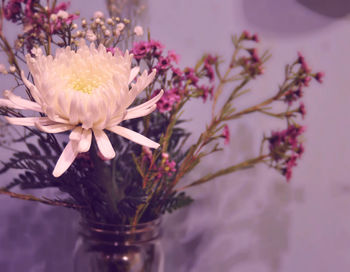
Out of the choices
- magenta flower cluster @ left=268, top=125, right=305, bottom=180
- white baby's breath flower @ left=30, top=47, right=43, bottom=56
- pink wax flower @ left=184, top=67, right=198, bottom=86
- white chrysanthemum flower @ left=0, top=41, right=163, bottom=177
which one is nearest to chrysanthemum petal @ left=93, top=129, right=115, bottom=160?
white chrysanthemum flower @ left=0, top=41, right=163, bottom=177

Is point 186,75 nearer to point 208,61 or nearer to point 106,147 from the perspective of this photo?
point 208,61

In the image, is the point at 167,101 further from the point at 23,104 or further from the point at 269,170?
the point at 269,170

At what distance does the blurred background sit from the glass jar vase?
0.76 ft

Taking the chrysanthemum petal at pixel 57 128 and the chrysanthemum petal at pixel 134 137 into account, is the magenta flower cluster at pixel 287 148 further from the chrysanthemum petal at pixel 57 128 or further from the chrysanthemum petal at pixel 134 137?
the chrysanthemum petal at pixel 57 128

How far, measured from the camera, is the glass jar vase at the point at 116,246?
64 centimetres

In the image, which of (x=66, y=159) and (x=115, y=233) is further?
(x=115, y=233)

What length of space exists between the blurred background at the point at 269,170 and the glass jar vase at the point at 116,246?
0.76 feet

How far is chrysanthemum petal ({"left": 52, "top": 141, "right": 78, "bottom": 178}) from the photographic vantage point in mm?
474

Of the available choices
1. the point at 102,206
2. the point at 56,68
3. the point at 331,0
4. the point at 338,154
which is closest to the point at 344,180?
the point at 338,154

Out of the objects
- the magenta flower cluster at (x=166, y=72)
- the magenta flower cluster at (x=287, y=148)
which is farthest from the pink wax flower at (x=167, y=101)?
the magenta flower cluster at (x=287, y=148)

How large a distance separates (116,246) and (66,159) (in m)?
0.23

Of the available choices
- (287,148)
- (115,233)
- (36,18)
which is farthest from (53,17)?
(287,148)

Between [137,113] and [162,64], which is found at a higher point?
[162,64]

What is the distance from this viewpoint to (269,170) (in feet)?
3.11
